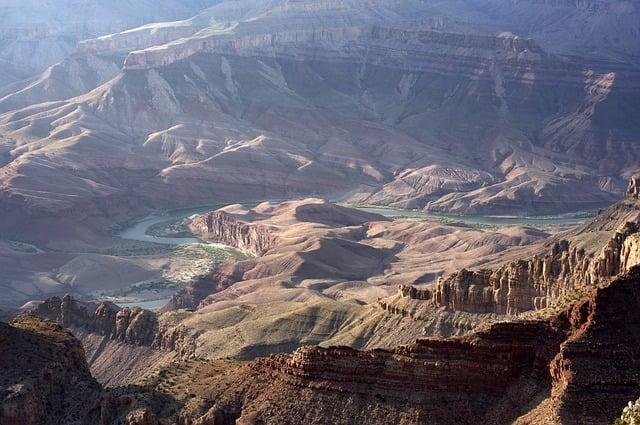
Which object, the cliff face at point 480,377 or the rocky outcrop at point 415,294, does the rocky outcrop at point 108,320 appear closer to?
the rocky outcrop at point 415,294

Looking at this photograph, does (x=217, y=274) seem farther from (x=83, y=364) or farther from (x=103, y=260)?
(x=83, y=364)

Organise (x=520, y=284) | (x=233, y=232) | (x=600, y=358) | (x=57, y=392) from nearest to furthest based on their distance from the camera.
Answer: (x=600, y=358) < (x=57, y=392) < (x=520, y=284) < (x=233, y=232)

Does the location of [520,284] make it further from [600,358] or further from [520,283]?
[600,358]

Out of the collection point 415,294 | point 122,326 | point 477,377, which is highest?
point 477,377

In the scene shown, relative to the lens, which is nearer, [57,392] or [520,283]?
[57,392]

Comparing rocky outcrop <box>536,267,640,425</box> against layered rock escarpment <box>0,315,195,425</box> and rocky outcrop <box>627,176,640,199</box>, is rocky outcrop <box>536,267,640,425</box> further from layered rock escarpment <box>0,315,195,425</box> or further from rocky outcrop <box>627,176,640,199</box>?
rocky outcrop <box>627,176,640,199</box>

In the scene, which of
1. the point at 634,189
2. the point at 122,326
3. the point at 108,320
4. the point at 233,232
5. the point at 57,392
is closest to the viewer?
the point at 57,392

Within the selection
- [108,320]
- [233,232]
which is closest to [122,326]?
[108,320]
